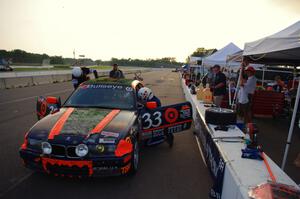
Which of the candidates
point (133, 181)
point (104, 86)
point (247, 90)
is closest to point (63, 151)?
point (133, 181)

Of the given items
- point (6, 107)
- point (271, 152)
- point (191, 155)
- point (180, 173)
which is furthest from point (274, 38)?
point (6, 107)

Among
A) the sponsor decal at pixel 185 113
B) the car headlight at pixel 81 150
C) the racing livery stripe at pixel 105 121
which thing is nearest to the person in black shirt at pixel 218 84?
the sponsor decal at pixel 185 113

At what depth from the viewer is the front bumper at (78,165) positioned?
3.32 meters

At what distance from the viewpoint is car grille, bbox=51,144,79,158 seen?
3.33 meters

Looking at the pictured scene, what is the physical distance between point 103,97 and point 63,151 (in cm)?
173

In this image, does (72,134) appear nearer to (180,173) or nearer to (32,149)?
(32,149)

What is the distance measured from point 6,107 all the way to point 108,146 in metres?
8.67

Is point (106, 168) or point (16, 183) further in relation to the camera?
point (16, 183)

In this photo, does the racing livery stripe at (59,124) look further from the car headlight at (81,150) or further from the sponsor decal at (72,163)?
the car headlight at (81,150)

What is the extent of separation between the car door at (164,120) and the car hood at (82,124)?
20.9 inches

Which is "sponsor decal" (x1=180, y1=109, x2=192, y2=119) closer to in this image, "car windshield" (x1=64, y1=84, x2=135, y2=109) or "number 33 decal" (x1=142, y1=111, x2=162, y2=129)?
"number 33 decal" (x1=142, y1=111, x2=162, y2=129)

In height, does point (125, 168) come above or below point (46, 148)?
below

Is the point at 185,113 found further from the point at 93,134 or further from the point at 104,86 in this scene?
the point at 93,134

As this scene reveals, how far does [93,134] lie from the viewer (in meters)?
3.52
